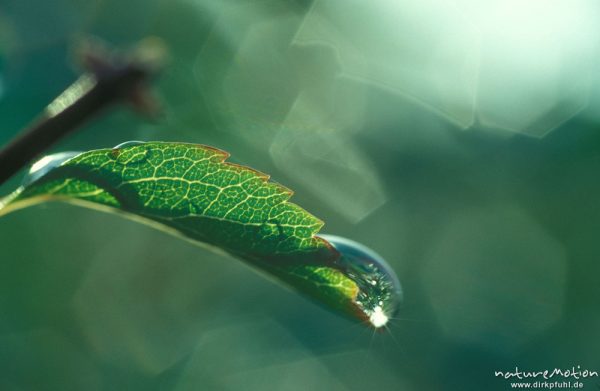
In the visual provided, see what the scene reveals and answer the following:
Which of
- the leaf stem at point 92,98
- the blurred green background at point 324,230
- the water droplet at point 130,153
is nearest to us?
the leaf stem at point 92,98

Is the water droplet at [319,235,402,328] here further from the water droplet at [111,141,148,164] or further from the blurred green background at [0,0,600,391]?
the blurred green background at [0,0,600,391]

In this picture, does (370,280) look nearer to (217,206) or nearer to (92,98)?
(217,206)

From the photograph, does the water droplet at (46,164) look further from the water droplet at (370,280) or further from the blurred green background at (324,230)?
the blurred green background at (324,230)

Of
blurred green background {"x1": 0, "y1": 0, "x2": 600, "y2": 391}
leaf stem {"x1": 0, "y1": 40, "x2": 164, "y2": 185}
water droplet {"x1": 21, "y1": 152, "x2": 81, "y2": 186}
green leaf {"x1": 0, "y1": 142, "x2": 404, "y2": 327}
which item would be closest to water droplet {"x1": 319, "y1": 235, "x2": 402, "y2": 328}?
green leaf {"x1": 0, "y1": 142, "x2": 404, "y2": 327}

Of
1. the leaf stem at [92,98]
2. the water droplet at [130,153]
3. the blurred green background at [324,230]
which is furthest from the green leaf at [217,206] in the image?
the blurred green background at [324,230]

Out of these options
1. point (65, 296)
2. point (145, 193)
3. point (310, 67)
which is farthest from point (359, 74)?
point (145, 193)

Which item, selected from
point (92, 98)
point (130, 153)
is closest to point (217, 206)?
point (130, 153)

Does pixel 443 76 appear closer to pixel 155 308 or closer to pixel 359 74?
pixel 359 74
